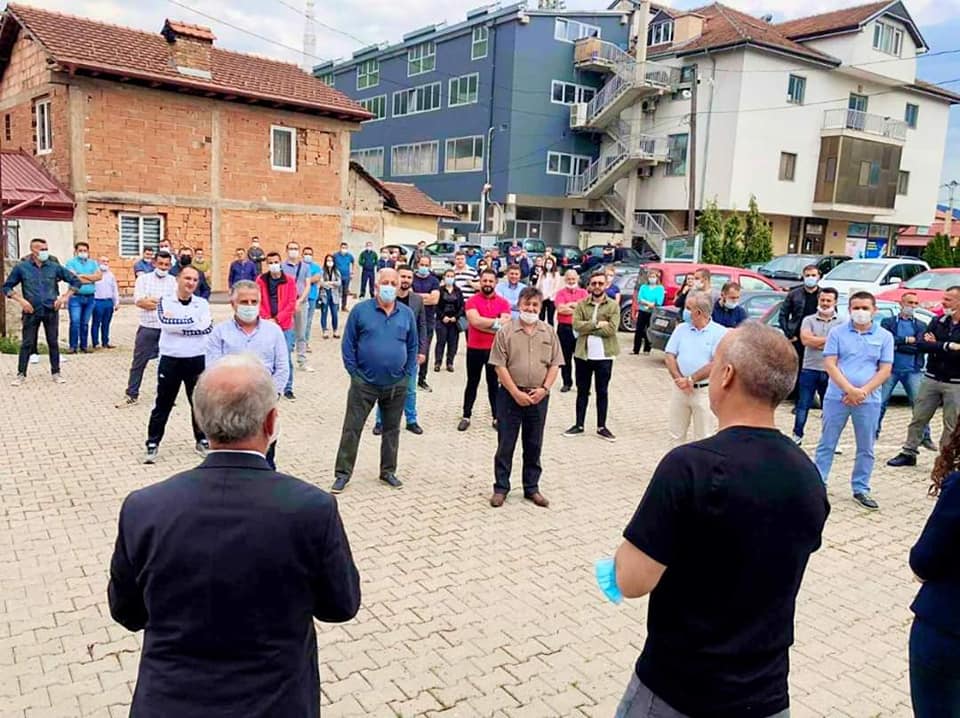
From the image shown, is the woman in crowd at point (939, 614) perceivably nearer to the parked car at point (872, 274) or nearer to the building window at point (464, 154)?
the parked car at point (872, 274)

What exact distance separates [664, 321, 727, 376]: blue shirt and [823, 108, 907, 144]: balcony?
115 ft

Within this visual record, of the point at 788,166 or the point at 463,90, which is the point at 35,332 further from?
the point at 463,90

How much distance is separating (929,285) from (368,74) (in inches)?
1596

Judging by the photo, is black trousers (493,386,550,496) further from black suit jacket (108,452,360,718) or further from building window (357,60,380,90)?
building window (357,60,380,90)

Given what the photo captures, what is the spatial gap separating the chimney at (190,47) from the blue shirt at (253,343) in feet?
60.1

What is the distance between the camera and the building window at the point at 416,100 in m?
44.7

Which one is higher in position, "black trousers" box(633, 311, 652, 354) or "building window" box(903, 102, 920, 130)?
"building window" box(903, 102, 920, 130)

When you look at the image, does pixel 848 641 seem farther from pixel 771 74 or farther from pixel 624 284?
pixel 771 74

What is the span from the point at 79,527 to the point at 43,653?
1.89 m

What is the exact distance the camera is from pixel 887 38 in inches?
1496

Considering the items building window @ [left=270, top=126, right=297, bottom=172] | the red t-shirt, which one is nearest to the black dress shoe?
the red t-shirt

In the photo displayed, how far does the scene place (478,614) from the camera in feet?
15.4

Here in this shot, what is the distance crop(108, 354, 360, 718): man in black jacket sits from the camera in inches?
80.0

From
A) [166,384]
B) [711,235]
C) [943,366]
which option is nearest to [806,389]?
[943,366]
